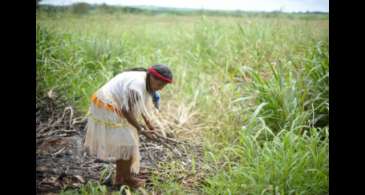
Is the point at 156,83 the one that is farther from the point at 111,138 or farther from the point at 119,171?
the point at 119,171

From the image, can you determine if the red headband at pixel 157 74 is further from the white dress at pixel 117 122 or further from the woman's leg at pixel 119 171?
the woman's leg at pixel 119 171

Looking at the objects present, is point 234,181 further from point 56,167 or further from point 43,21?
point 43,21

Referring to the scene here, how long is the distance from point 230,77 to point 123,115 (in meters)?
0.70

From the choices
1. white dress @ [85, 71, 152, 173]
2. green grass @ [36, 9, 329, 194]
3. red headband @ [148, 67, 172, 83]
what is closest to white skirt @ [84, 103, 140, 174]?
white dress @ [85, 71, 152, 173]

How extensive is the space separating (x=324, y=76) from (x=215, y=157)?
79cm

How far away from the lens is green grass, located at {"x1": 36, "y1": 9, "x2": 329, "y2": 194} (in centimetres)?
229

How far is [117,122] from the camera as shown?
2.26 meters

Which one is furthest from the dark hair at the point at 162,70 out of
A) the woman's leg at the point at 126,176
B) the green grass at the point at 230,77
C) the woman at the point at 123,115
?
the woman's leg at the point at 126,176

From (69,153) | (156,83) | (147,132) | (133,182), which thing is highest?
(156,83)

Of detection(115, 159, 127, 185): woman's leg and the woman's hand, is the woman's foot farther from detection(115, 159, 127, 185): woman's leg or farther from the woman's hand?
the woman's hand

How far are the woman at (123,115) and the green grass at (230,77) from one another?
150 millimetres

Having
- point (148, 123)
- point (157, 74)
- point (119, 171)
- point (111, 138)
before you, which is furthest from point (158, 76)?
point (119, 171)

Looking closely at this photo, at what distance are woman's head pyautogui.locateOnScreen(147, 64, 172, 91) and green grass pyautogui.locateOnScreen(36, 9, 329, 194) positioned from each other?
0.21m

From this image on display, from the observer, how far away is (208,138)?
95.2 inches
